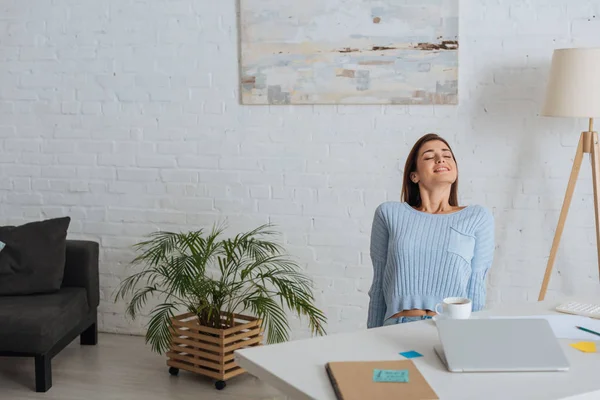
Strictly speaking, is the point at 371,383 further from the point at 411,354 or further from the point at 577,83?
the point at 577,83

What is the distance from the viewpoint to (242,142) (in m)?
4.77

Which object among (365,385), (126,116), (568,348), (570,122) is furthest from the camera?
(126,116)

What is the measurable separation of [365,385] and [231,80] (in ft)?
9.74

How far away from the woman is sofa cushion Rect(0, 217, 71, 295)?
2000 mm

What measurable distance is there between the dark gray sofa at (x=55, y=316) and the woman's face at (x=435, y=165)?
1.98 meters

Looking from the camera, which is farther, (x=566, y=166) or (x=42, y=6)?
(x=42, y=6)

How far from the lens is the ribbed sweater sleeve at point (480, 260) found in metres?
3.15

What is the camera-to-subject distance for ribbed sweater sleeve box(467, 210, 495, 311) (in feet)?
10.3

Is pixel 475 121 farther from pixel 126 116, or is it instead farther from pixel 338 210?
pixel 126 116

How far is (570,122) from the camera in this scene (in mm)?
4188

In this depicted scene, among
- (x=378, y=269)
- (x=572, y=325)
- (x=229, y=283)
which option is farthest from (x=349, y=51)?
(x=572, y=325)

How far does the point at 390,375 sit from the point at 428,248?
3.59 feet

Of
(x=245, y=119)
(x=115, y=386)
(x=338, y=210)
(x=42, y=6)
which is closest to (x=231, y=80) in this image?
(x=245, y=119)

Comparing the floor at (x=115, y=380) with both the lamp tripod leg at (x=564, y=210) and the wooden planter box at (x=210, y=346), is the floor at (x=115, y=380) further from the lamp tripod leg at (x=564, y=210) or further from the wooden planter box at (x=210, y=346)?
the lamp tripod leg at (x=564, y=210)
